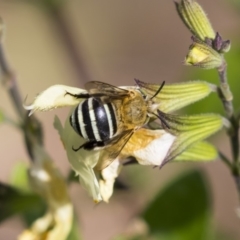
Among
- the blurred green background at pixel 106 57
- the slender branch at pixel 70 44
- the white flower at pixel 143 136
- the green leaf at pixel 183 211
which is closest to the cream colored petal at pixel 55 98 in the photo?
the white flower at pixel 143 136

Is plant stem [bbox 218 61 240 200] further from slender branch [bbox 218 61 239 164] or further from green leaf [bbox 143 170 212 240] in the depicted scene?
green leaf [bbox 143 170 212 240]

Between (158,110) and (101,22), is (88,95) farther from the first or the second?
(101,22)

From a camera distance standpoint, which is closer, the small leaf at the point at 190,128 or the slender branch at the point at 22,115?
the small leaf at the point at 190,128

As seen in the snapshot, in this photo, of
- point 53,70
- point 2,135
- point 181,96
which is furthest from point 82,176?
point 53,70

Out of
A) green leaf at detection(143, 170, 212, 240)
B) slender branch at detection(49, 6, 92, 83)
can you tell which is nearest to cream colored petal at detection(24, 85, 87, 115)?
green leaf at detection(143, 170, 212, 240)

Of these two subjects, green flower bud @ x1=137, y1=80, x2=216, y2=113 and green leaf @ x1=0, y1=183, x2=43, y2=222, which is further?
green leaf @ x1=0, y1=183, x2=43, y2=222

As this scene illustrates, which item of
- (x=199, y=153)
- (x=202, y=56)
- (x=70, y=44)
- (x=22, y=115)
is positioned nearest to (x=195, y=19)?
(x=202, y=56)

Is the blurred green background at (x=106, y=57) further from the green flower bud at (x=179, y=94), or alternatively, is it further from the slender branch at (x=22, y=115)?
the green flower bud at (x=179, y=94)
